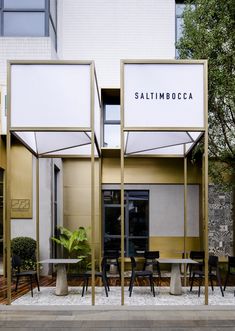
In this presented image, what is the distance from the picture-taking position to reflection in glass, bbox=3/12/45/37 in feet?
46.8

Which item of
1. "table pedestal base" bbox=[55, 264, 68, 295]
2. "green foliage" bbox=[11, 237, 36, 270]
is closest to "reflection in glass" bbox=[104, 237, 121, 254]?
"green foliage" bbox=[11, 237, 36, 270]

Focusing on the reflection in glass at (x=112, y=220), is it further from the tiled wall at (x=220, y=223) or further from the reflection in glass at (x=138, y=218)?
the tiled wall at (x=220, y=223)

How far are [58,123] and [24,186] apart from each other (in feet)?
16.9

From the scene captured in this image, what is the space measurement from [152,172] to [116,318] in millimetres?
8042

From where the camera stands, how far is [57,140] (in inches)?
463

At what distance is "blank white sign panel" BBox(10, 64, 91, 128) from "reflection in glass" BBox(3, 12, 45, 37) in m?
5.31

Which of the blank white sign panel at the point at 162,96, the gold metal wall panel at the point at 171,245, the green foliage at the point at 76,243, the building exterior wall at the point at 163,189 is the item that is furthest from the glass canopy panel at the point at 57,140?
the gold metal wall panel at the point at 171,245

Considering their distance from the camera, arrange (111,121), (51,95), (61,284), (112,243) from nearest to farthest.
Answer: (51,95)
(61,284)
(112,243)
(111,121)

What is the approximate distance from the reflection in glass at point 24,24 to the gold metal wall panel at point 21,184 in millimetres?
3396

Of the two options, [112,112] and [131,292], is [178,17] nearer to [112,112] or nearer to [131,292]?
[112,112]

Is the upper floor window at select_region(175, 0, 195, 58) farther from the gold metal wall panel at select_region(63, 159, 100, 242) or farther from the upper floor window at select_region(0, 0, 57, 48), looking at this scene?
the gold metal wall panel at select_region(63, 159, 100, 242)

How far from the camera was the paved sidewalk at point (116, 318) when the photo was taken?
7762 millimetres

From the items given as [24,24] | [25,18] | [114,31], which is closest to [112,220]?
[114,31]

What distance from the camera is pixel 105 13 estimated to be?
666 inches
